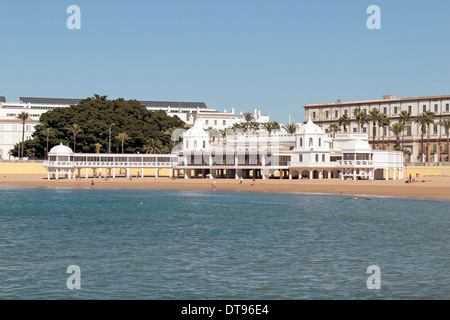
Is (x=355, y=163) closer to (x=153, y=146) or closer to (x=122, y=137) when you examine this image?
(x=153, y=146)

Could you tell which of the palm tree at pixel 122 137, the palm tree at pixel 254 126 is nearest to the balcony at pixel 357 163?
the palm tree at pixel 122 137

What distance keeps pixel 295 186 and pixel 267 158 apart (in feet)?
49.4

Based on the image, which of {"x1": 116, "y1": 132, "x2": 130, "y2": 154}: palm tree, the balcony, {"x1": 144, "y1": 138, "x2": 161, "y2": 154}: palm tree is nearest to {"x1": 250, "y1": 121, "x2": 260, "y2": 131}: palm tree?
{"x1": 144, "y1": 138, "x2": 161, "y2": 154}: palm tree

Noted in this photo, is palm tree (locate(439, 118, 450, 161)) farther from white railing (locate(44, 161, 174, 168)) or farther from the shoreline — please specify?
white railing (locate(44, 161, 174, 168))

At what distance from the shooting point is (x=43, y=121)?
12875cm

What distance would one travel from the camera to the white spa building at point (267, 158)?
93188mm

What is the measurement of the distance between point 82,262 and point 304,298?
1141cm

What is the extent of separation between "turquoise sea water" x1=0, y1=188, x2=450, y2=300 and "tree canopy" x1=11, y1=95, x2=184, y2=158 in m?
70.0

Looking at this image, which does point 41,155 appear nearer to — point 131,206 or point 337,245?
point 131,206

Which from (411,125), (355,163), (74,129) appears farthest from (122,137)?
(411,125)

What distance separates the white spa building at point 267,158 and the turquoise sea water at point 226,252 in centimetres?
3721

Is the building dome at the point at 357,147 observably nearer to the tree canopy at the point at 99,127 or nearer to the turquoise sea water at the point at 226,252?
the turquoise sea water at the point at 226,252

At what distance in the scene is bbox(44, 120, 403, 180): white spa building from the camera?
306 feet

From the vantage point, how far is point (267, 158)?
97938 mm
